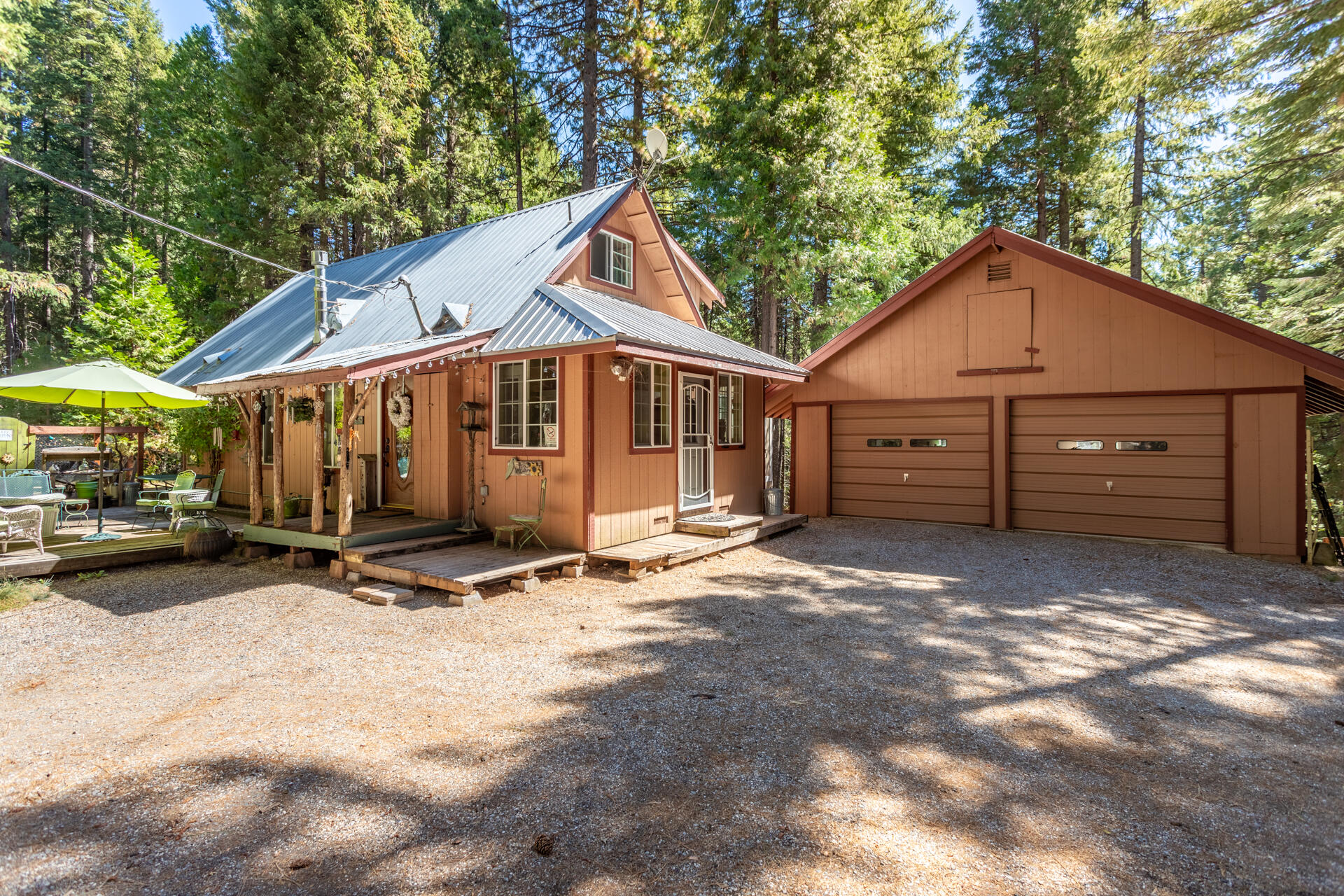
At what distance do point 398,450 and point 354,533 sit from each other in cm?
222

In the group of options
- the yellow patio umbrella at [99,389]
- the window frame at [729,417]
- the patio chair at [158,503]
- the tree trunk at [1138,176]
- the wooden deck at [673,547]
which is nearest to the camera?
the wooden deck at [673,547]

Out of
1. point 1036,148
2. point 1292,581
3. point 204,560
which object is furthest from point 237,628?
point 1036,148

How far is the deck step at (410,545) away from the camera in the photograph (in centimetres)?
690

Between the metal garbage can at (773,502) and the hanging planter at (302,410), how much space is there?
7177 millimetres

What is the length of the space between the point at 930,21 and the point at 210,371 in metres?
18.7

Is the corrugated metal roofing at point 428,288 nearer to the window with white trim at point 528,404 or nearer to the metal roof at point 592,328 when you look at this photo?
the metal roof at point 592,328

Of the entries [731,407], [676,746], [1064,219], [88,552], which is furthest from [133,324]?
[1064,219]

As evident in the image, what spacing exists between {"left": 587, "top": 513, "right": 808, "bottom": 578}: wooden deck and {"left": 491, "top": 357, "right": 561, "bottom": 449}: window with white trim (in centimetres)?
154

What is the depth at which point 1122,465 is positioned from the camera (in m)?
9.02

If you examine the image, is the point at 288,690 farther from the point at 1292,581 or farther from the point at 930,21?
the point at 930,21

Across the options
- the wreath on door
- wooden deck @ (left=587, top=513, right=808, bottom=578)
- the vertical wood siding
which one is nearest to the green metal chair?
wooden deck @ (left=587, top=513, right=808, bottom=578)

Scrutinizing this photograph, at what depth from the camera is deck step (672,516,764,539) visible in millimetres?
8562

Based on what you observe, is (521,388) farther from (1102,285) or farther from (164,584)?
(1102,285)

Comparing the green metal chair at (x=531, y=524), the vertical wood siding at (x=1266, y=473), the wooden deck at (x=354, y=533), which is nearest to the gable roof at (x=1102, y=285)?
the vertical wood siding at (x=1266, y=473)
